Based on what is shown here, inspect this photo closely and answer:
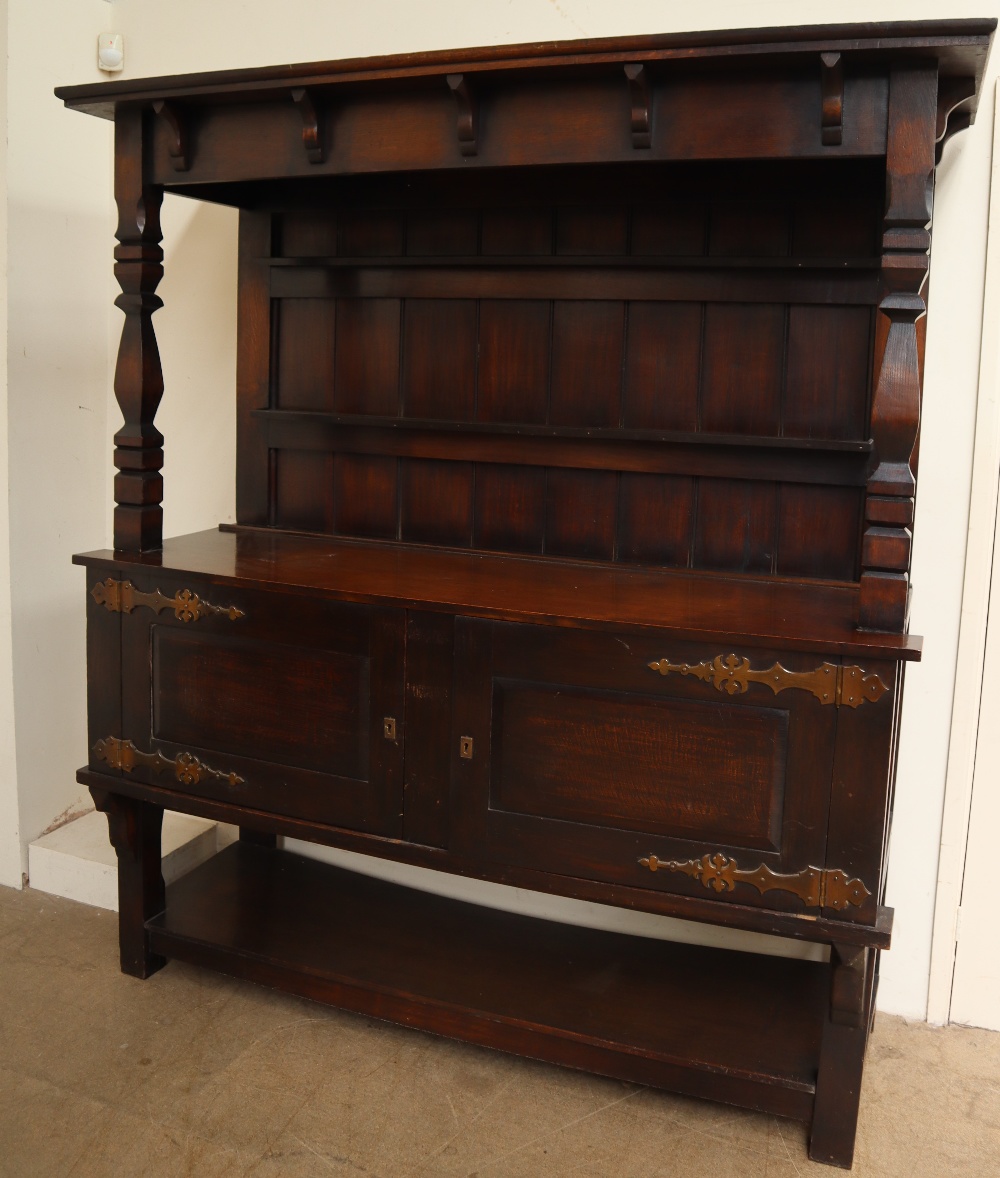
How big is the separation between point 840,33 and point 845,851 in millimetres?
1581

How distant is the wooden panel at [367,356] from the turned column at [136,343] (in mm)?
550

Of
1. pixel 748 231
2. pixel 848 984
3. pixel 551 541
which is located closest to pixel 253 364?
pixel 551 541

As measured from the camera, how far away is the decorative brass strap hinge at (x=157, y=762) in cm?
286

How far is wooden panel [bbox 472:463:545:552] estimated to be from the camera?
3.10 metres

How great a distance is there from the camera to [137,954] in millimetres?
3133

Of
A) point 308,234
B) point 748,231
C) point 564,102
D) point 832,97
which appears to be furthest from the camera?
point 308,234

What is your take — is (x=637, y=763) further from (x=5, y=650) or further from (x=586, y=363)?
(x=5, y=650)

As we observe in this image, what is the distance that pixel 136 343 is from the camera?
2.90 m

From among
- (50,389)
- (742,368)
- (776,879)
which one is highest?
(742,368)

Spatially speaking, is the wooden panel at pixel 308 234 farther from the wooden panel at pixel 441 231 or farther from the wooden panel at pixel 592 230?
the wooden panel at pixel 592 230

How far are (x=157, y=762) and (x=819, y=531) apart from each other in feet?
5.96

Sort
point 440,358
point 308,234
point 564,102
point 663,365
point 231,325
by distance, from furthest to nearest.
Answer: point 231,325 < point 308,234 < point 440,358 < point 663,365 < point 564,102

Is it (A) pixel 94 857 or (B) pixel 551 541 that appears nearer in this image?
(B) pixel 551 541

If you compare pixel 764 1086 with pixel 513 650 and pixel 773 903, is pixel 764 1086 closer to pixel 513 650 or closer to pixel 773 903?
pixel 773 903
